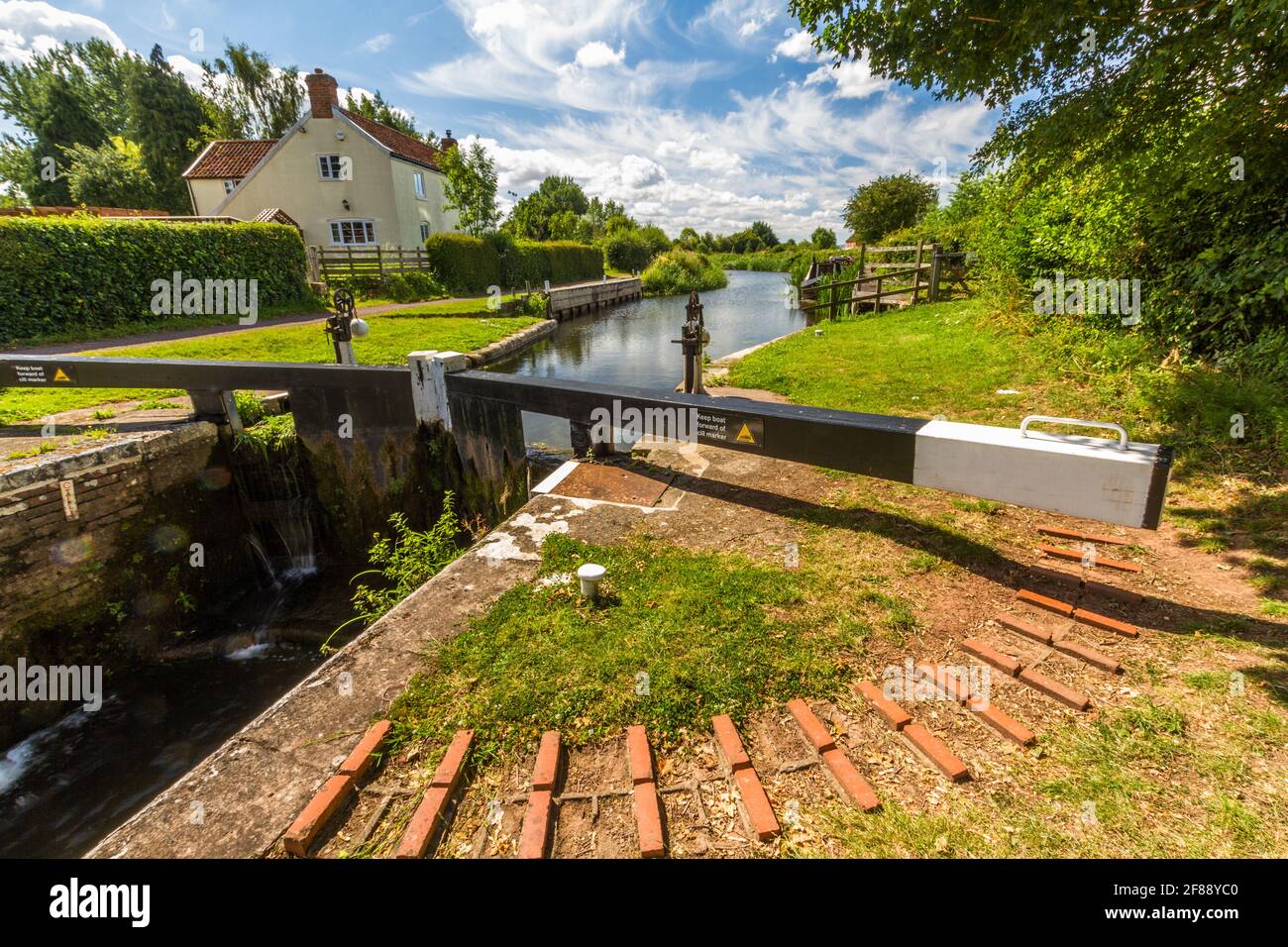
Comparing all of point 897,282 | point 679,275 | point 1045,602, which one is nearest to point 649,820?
point 1045,602

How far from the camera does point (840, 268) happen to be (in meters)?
21.5

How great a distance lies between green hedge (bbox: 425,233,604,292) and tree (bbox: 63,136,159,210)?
2437 centimetres

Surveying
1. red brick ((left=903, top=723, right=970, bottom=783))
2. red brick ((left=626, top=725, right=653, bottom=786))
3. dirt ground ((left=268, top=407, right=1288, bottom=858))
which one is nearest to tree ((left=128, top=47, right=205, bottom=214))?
dirt ground ((left=268, top=407, right=1288, bottom=858))

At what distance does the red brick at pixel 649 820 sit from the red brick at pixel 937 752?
110cm

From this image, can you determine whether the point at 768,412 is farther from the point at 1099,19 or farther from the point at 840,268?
the point at 840,268

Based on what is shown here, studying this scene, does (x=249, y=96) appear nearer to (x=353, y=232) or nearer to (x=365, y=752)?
(x=353, y=232)

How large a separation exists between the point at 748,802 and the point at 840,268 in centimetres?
2285

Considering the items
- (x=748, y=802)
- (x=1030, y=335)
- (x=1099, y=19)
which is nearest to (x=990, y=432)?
(x=748, y=802)

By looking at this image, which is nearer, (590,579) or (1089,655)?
(1089,655)

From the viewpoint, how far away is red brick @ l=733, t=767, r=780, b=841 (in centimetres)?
190

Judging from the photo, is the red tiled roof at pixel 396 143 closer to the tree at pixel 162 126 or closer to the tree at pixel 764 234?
the tree at pixel 162 126

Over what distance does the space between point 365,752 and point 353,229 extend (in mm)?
29298

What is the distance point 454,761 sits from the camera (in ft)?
7.30

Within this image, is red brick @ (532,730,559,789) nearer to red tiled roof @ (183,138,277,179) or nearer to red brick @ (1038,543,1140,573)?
red brick @ (1038,543,1140,573)
